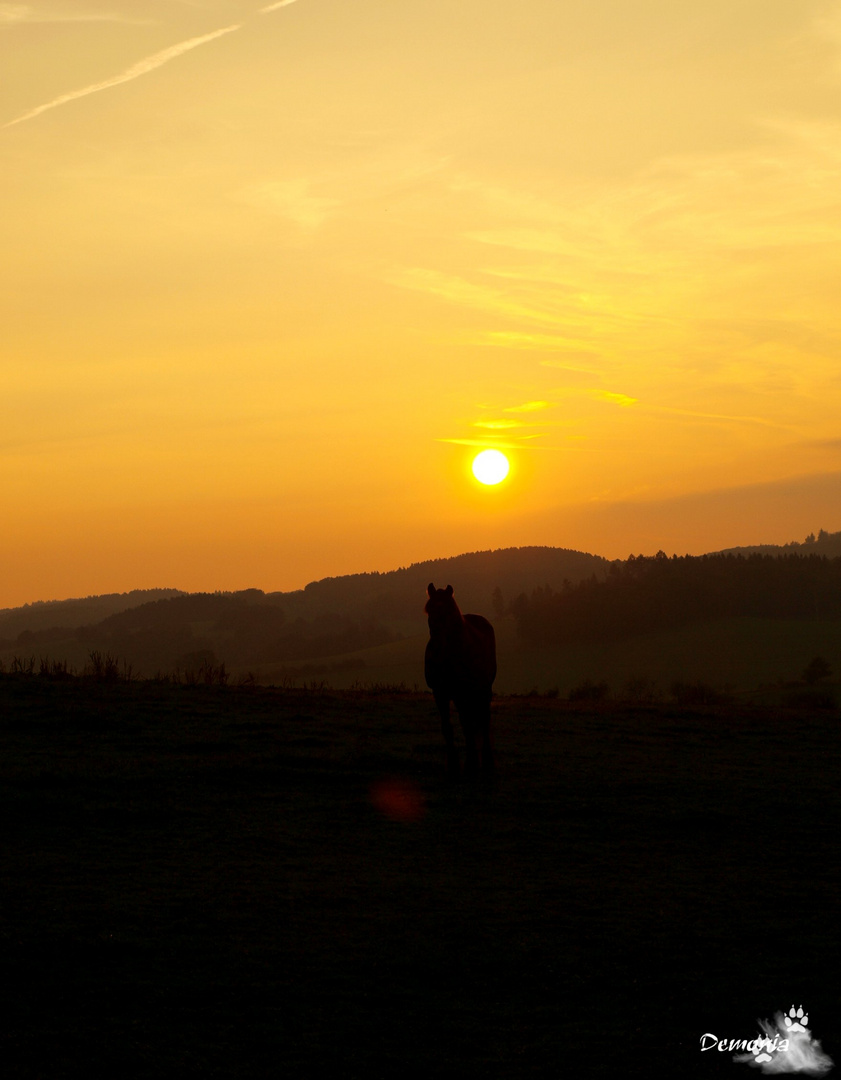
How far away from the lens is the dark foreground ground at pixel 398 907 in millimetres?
5402

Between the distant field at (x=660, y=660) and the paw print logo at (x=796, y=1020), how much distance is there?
6791cm

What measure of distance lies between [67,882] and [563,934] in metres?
3.88

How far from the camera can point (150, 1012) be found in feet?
18.9

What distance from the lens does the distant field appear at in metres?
80.3

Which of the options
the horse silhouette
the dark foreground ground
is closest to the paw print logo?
the dark foreground ground

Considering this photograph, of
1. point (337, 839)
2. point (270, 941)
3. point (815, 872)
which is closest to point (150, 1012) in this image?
point (270, 941)

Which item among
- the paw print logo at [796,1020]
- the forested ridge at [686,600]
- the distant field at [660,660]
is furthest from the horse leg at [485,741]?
the forested ridge at [686,600]

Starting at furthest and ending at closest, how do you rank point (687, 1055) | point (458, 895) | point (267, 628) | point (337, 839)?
point (267, 628) → point (337, 839) → point (458, 895) → point (687, 1055)

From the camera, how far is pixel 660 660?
3703 inches

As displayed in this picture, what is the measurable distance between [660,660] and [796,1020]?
90962 mm

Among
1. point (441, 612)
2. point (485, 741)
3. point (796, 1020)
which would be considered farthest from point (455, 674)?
point (796, 1020)

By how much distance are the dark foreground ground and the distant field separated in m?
60.9

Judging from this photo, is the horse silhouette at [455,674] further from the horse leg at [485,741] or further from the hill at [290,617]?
the hill at [290,617]

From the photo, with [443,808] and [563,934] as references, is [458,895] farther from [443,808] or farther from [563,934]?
[443,808]
